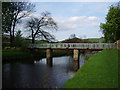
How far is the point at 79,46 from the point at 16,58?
48.1ft

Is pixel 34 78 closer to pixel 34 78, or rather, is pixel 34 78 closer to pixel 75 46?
pixel 34 78

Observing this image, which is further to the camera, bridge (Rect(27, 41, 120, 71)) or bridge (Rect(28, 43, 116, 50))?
bridge (Rect(28, 43, 116, 50))

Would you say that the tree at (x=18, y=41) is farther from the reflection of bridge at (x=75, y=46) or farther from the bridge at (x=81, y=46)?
the bridge at (x=81, y=46)

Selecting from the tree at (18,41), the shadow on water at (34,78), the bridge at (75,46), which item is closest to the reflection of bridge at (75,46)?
the bridge at (75,46)

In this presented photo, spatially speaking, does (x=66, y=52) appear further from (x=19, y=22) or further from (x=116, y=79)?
(x=116, y=79)

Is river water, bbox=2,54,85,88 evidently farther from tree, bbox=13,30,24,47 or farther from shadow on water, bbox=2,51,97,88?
tree, bbox=13,30,24,47

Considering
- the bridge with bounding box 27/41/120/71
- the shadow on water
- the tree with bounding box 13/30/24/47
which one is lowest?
the shadow on water

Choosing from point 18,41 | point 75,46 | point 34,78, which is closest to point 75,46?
point 75,46

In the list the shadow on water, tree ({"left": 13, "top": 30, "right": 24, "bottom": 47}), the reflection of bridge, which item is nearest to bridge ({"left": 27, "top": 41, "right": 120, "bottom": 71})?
the reflection of bridge

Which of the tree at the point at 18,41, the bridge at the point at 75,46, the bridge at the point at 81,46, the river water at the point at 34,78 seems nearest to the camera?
the river water at the point at 34,78

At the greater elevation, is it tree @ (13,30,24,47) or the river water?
tree @ (13,30,24,47)

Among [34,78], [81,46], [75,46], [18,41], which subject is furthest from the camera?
[18,41]

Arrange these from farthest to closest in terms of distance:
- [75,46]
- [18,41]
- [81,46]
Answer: [18,41] < [75,46] < [81,46]

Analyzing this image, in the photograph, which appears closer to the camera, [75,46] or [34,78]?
[34,78]
